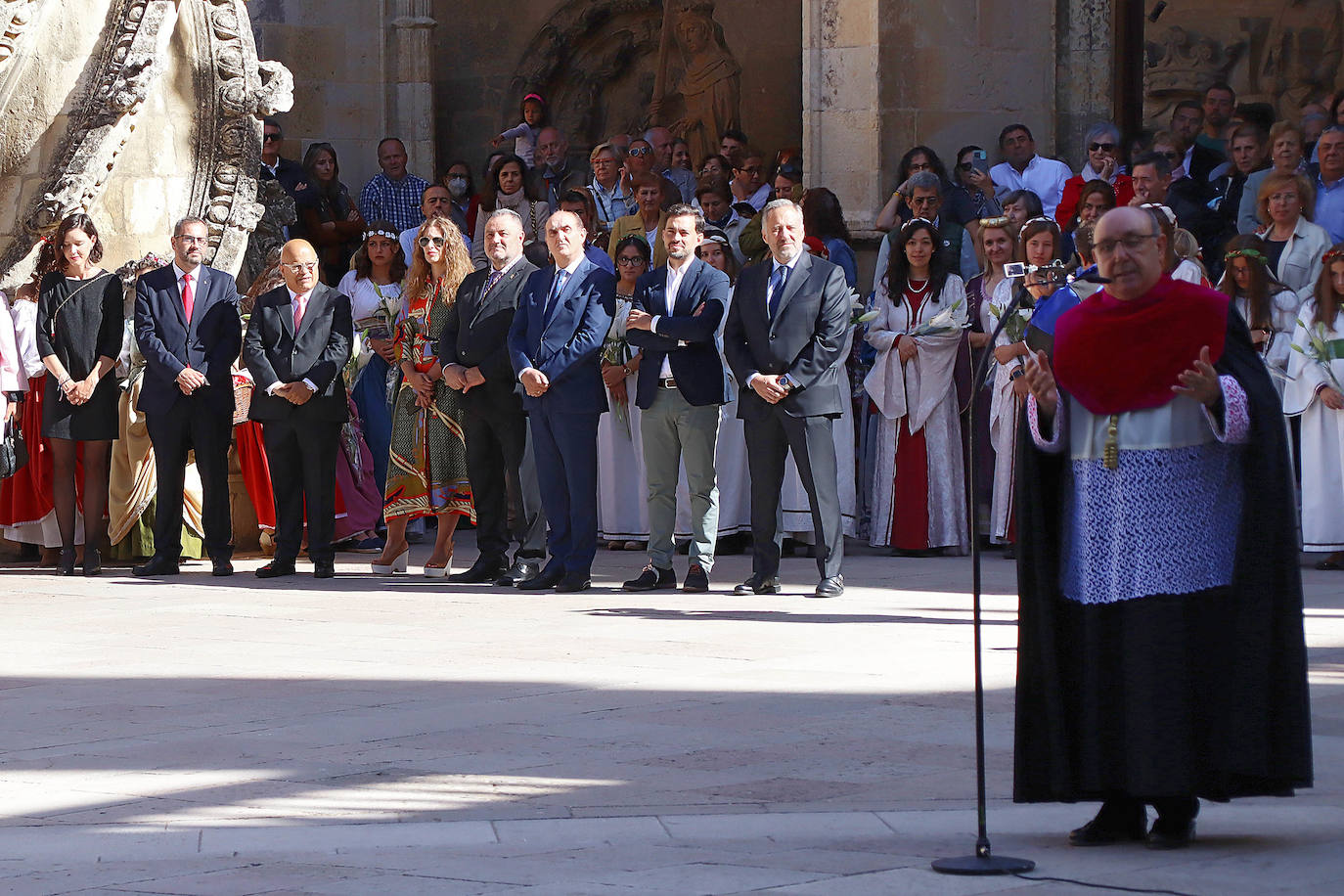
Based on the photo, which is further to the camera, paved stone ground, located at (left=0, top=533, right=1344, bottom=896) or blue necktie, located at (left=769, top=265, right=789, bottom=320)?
blue necktie, located at (left=769, top=265, right=789, bottom=320)

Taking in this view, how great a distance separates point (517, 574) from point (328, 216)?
17.2 feet

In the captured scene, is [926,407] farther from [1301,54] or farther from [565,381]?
[1301,54]

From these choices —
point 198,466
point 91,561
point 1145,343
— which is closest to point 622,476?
point 198,466

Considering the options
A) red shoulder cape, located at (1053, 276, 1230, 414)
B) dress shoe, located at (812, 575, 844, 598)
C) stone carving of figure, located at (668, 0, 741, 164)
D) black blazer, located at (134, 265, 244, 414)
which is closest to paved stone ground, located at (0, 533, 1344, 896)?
dress shoe, located at (812, 575, 844, 598)

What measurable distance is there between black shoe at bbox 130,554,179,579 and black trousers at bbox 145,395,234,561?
0.08 ft

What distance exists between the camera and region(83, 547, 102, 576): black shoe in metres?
12.6

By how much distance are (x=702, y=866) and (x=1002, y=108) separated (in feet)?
38.7

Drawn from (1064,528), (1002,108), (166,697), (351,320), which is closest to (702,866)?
(1064,528)

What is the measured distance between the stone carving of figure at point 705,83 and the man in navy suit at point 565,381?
8.49 meters

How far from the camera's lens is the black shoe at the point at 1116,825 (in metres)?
5.68

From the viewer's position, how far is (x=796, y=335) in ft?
35.9

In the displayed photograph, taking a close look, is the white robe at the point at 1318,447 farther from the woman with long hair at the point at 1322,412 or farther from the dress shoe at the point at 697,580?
the dress shoe at the point at 697,580

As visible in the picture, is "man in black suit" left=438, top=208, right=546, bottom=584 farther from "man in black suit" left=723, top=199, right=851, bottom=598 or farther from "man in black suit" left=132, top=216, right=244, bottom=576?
"man in black suit" left=132, top=216, right=244, bottom=576

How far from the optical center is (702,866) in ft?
17.4
